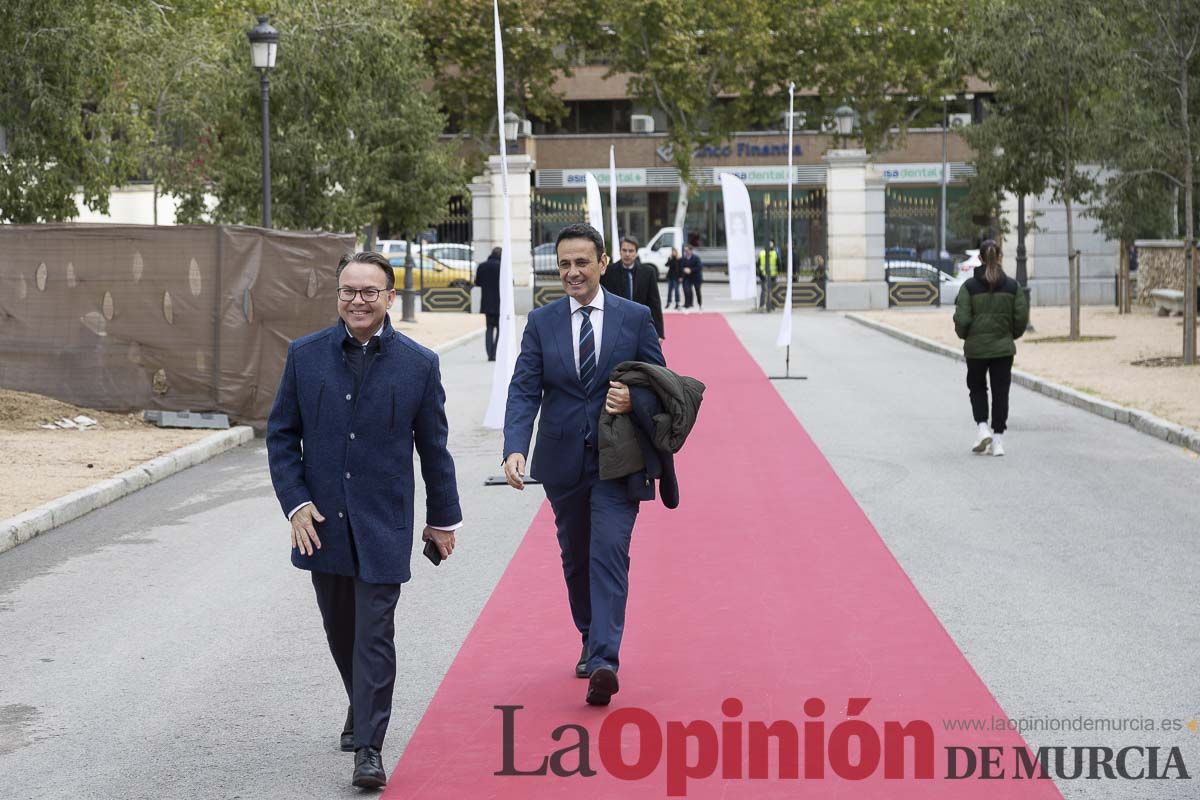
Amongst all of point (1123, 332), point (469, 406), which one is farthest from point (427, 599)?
point (1123, 332)

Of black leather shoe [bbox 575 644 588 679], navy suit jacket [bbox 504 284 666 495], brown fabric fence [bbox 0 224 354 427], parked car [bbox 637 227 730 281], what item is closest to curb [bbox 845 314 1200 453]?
brown fabric fence [bbox 0 224 354 427]

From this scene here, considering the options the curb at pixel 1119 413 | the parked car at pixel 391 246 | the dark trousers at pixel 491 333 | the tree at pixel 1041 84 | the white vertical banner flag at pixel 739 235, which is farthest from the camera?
the parked car at pixel 391 246

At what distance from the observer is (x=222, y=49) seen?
31938mm

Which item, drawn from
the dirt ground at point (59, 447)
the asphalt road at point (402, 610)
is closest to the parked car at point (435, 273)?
the dirt ground at point (59, 447)

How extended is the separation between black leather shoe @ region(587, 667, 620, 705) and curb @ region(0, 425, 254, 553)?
536 cm

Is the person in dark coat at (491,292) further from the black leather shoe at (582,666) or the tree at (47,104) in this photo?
the black leather shoe at (582,666)

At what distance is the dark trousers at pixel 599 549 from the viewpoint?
21.1ft

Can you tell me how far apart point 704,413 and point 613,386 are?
1145 centimetres

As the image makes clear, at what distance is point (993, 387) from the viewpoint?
14242mm

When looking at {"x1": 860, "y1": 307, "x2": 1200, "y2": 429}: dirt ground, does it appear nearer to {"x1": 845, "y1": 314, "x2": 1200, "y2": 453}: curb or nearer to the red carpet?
{"x1": 845, "y1": 314, "x2": 1200, "y2": 453}: curb

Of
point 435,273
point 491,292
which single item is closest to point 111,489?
point 491,292

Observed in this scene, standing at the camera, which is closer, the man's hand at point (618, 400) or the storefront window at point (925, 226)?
the man's hand at point (618, 400)

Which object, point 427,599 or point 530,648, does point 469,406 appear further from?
point 530,648

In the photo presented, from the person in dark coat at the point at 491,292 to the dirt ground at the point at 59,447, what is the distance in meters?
8.71
